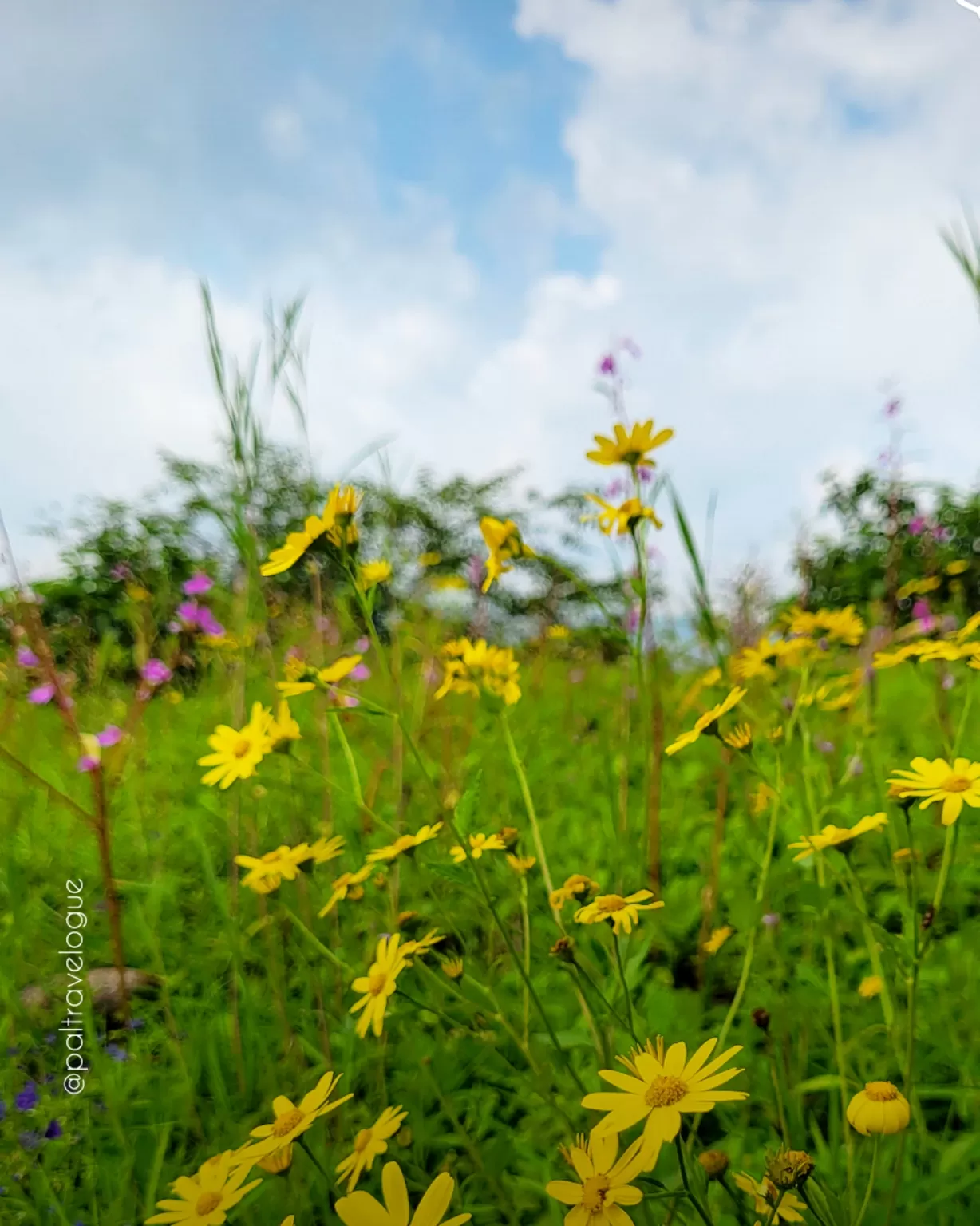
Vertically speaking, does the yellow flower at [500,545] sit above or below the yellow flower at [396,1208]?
above

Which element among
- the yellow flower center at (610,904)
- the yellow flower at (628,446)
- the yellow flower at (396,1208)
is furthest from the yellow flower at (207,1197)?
the yellow flower at (628,446)

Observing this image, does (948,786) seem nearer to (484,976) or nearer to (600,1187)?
(600,1187)

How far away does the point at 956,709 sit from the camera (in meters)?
2.53

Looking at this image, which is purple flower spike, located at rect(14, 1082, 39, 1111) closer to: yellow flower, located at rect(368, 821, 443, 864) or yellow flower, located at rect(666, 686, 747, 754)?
yellow flower, located at rect(368, 821, 443, 864)

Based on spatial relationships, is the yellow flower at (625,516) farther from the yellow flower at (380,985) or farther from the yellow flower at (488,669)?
the yellow flower at (380,985)

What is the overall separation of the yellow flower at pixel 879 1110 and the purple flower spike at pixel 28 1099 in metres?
0.89

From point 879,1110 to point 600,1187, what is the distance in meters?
0.17

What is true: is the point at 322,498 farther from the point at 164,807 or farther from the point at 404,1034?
the point at 164,807

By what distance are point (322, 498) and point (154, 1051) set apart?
32.2 inches

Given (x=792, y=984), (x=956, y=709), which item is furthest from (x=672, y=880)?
(x=956, y=709)

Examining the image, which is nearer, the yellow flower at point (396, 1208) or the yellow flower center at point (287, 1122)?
the yellow flower at point (396, 1208)

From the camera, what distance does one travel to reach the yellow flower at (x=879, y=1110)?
431 mm

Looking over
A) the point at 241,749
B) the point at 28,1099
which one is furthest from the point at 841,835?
the point at 28,1099

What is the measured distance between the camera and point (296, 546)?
2.60ft
